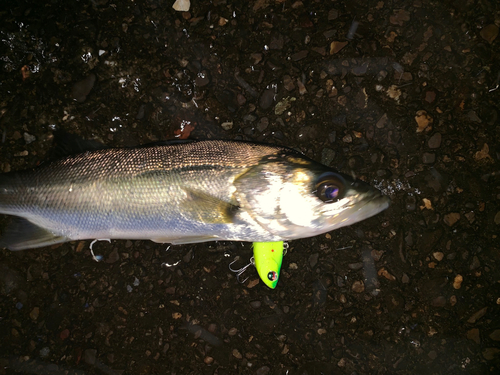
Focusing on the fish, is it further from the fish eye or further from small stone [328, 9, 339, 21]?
small stone [328, 9, 339, 21]

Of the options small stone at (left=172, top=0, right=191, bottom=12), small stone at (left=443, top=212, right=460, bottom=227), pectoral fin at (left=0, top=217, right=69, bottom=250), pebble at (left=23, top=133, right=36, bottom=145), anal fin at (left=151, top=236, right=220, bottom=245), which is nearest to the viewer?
anal fin at (left=151, top=236, right=220, bottom=245)

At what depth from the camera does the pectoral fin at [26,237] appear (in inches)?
100

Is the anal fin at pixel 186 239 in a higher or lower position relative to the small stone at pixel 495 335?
higher

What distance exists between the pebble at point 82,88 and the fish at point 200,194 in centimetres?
81

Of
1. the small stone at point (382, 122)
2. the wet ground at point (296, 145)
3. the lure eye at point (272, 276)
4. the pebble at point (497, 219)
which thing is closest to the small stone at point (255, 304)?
the wet ground at point (296, 145)

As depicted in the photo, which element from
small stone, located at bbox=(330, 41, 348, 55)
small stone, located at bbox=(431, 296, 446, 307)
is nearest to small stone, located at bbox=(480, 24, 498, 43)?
small stone, located at bbox=(330, 41, 348, 55)

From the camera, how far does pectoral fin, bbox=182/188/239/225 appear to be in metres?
2.23

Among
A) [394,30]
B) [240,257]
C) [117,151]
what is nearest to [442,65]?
[394,30]

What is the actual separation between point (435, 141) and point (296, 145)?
1.31 meters

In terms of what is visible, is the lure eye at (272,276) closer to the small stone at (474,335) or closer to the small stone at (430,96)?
the small stone at (474,335)

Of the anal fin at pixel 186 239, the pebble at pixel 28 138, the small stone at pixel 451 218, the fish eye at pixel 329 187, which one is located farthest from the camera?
the pebble at pixel 28 138

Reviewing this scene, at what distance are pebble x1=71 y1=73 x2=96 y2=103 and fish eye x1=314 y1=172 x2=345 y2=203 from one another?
244 cm

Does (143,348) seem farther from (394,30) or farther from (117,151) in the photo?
(394,30)

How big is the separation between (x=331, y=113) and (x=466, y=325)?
240 centimetres
